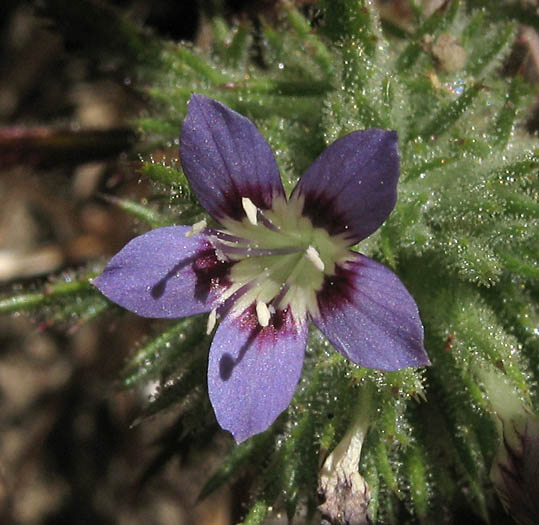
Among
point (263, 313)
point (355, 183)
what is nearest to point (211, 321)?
point (263, 313)

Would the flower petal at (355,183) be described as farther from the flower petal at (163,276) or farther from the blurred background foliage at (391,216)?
the flower petal at (163,276)

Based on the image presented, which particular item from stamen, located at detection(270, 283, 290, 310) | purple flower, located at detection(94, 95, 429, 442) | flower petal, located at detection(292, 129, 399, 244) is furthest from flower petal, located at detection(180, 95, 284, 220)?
stamen, located at detection(270, 283, 290, 310)

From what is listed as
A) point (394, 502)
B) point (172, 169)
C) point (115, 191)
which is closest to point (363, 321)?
point (172, 169)

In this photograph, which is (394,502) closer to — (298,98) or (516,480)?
(516,480)

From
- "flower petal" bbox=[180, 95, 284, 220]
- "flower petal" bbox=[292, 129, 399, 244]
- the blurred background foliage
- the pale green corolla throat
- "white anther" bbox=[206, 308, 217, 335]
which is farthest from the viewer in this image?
the blurred background foliage

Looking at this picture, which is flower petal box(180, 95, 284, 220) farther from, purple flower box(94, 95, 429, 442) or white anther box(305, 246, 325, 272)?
A: white anther box(305, 246, 325, 272)

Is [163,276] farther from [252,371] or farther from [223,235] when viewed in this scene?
[252,371]

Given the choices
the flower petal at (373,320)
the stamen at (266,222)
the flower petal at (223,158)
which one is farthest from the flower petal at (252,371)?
the flower petal at (223,158)
